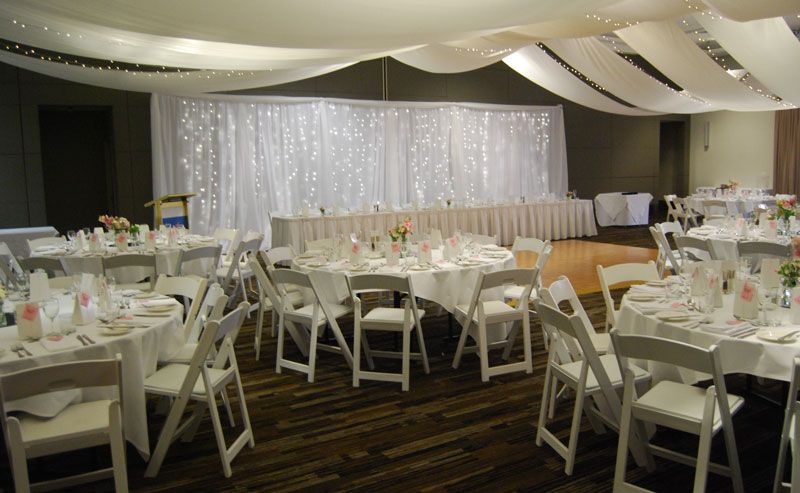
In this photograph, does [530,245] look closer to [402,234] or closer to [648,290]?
[402,234]

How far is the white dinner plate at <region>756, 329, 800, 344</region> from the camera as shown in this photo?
128 inches

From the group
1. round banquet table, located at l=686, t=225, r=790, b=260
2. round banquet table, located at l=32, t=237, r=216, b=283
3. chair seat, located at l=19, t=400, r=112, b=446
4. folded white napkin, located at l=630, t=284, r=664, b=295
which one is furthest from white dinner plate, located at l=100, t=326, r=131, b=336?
round banquet table, located at l=686, t=225, r=790, b=260

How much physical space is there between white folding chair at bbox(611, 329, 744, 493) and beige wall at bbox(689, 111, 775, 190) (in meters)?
15.6

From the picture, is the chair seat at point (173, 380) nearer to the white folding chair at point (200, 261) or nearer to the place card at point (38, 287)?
the place card at point (38, 287)

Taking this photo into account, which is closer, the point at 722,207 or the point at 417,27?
the point at 417,27

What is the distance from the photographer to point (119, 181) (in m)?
11.2

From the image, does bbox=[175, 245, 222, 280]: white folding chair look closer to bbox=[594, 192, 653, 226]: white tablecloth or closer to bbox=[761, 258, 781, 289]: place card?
bbox=[761, 258, 781, 289]: place card

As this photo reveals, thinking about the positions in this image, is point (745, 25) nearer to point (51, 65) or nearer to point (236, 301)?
point (236, 301)

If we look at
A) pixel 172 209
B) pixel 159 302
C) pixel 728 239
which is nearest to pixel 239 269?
pixel 159 302

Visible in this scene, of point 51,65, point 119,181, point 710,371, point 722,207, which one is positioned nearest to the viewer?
point 710,371

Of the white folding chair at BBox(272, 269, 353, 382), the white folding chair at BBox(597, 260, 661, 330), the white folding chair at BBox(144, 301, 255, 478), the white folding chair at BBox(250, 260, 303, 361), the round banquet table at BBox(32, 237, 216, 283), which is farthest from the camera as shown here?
the round banquet table at BBox(32, 237, 216, 283)

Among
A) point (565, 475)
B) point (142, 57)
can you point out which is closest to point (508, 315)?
point (565, 475)

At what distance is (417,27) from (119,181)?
8043 mm

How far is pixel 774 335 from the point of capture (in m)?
3.32
